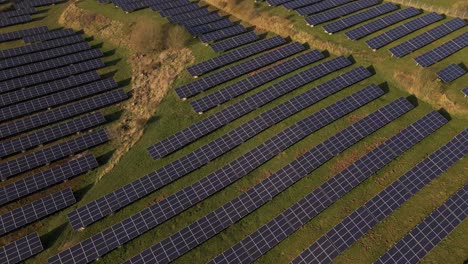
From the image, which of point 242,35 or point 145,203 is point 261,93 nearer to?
point 242,35

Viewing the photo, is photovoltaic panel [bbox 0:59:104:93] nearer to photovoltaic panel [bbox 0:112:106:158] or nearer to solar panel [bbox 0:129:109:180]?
photovoltaic panel [bbox 0:112:106:158]

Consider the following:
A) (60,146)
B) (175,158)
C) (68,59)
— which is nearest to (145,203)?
(175,158)

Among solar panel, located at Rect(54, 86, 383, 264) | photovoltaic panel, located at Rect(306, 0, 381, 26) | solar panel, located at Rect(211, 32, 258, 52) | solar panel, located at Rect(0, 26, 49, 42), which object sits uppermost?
photovoltaic panel, located at Rect(306, 0, 381, 26)

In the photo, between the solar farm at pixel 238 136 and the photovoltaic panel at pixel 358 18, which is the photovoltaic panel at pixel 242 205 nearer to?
the solar farm at pixel 238 136

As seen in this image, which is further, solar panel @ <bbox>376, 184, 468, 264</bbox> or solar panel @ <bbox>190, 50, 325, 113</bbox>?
solar panel @ <bbox>190, 50, 325, 113</bbox>

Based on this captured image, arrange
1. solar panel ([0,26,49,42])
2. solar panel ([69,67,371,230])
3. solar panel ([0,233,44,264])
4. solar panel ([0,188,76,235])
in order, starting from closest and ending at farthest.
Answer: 1. solar panel ([0,233,44,264])
2. solar panel ([0,188,76,235])
3. solar panel ([69,67,371,230])
4. solar panel ([0,26,49,42])

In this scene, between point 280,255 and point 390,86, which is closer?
point 280,255

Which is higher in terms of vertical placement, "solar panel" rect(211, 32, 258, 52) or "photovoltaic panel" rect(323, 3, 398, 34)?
"photovoltaic panel" rect(323, 3, 398, 34)

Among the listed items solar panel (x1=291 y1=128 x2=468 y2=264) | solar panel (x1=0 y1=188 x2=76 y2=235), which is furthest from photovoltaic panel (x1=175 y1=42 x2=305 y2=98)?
solar panel (x1=291 y1=128 x2=468 y2=264)
